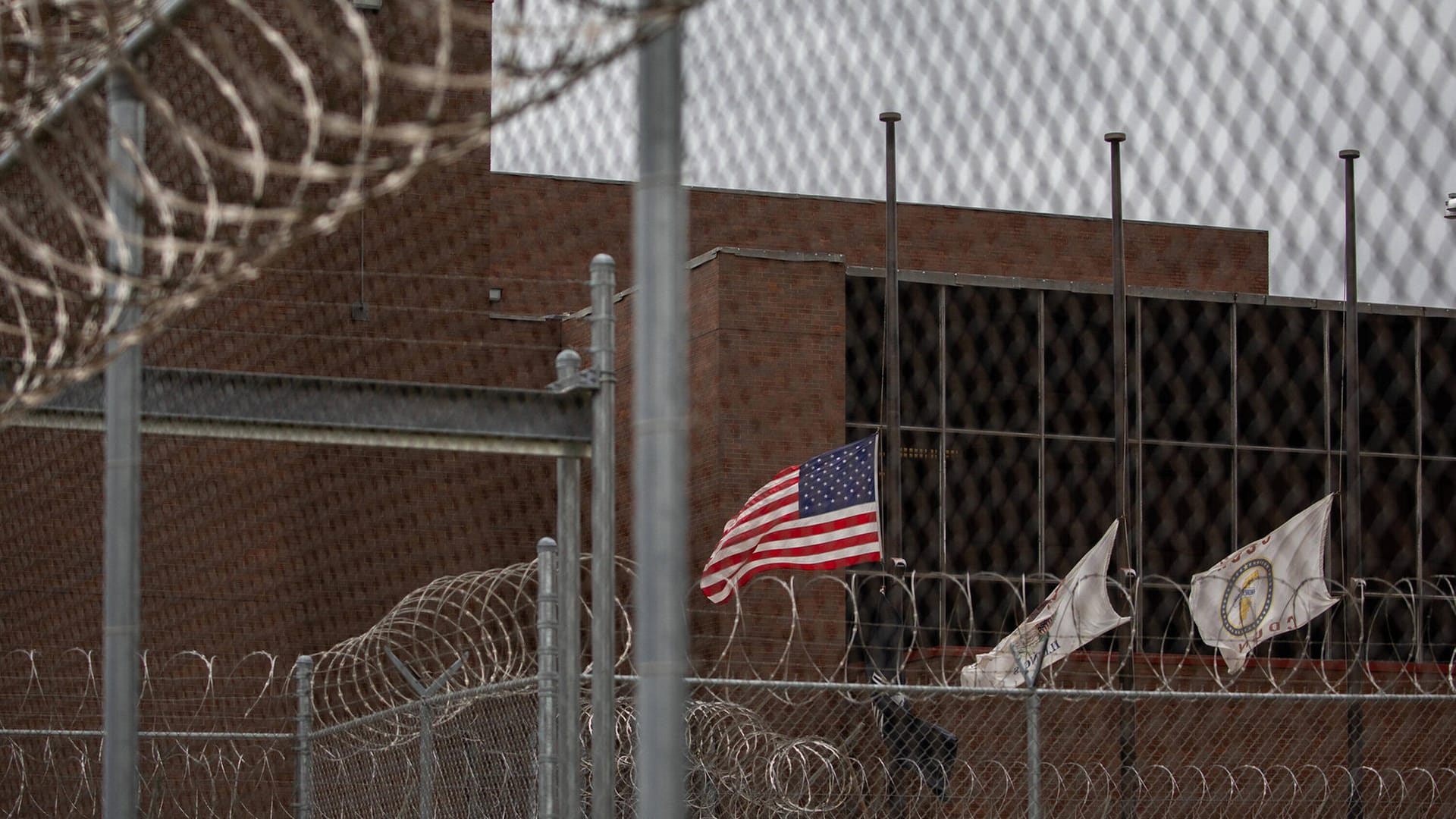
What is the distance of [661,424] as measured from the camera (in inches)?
118

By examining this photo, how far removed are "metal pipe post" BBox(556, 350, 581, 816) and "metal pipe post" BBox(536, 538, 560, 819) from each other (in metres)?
0.33

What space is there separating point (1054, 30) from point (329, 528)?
15344 mm

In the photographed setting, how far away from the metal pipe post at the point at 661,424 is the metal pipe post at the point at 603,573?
8.89ft


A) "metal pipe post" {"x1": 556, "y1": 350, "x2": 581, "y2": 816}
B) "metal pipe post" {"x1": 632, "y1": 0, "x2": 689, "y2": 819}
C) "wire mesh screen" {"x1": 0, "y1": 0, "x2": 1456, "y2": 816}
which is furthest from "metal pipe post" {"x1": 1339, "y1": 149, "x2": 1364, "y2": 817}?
"metal pipe post" {"x1": 556, "y1": 350, "x2": 581, "y2": 816}

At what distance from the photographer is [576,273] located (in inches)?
977

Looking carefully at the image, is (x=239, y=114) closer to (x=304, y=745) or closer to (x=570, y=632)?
(x=570, y=632)

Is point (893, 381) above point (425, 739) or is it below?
above

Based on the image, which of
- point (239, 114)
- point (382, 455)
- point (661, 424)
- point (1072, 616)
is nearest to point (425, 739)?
point (239, 114)

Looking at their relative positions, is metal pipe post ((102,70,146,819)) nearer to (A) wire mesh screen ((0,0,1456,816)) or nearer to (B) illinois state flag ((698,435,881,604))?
(A) wire mesh screen ((0,0,1456,816))

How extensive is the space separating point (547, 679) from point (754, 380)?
1309 centimetres

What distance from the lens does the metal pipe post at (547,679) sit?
6.77 metres

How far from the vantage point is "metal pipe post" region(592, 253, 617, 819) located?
5809mm

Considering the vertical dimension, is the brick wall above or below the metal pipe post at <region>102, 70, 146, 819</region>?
above

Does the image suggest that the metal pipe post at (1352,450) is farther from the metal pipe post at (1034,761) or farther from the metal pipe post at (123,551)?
the metal pipe post at (123,551)
